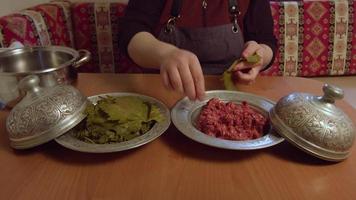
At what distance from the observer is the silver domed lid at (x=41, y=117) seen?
0.53m

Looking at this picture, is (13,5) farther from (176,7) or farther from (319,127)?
(319,127)

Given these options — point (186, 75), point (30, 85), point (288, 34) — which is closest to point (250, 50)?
point (186, 75)

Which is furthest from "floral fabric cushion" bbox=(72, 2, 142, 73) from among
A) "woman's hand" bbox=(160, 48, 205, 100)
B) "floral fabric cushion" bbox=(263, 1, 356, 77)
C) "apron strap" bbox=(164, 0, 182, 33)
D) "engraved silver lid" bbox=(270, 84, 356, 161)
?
"engraved silver lid" bbox=(270, 84, 356, 161)

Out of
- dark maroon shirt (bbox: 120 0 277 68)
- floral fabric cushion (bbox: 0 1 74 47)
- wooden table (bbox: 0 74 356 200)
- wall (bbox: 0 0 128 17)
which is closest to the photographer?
wooden table (bbox: 0 74 356 200)

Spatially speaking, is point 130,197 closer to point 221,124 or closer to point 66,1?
point 221,124

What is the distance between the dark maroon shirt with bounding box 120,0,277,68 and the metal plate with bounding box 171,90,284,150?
39 centimetres

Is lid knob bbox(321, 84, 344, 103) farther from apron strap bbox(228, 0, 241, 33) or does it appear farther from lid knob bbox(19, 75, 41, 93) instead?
apron strap bbox(228, 0, 241, 33)

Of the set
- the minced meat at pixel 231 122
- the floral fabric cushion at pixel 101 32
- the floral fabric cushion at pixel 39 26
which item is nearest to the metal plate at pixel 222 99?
the minced meat at pixel 231 122

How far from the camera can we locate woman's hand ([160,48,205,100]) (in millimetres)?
608

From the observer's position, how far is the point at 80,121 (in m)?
0.56

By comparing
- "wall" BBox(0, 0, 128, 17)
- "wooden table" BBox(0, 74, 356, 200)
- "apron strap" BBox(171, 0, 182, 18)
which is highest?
"wall" BBox(0, 0, 128, 17)

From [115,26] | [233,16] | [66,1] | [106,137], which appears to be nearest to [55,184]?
[106,137]

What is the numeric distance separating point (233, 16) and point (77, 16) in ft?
2.96

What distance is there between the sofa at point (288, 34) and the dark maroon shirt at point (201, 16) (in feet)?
1.71
